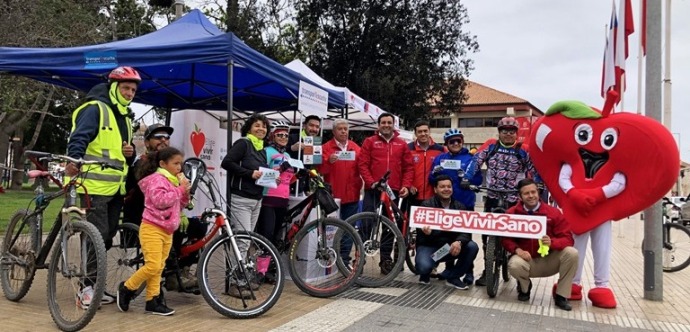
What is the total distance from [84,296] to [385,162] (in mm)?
3617

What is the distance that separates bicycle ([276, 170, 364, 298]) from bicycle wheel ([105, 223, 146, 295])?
1420 mm

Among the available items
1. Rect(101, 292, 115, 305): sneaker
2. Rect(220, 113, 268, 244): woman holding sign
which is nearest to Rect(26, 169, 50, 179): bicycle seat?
Rect(101, 292, 115, 305): sneaker

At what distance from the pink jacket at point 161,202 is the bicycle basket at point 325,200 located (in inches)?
62.6

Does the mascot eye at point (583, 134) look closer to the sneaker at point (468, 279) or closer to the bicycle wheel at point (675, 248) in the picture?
the sneaker at point (468, 279)

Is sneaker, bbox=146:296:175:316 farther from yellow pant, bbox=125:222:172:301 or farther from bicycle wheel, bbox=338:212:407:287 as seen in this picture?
bicycle wheel, bbox=338:212:407:287

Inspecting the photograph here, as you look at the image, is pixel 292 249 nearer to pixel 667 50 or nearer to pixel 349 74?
pixel 667 50

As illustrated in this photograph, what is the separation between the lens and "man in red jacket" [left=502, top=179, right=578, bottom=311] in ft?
17.0

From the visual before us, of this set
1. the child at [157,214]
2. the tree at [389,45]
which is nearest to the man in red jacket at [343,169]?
the child at [157,214]

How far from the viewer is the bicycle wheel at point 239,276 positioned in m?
4.23

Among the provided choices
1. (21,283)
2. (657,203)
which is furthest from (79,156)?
(657,203)

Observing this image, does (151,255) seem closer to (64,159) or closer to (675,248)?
(64,159)

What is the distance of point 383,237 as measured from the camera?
580cm

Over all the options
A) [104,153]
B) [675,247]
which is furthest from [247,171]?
[675,247]

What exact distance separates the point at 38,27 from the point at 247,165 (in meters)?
9.62
